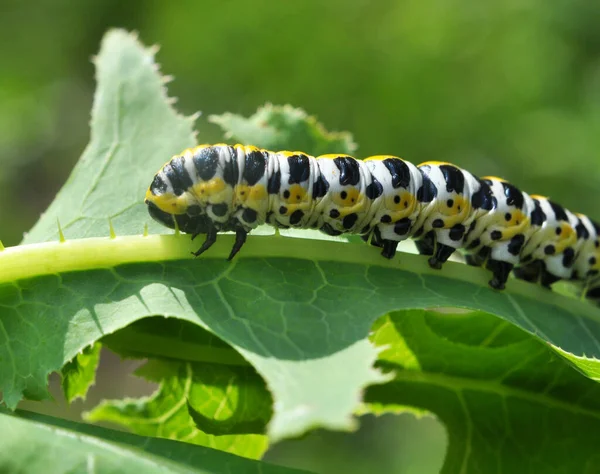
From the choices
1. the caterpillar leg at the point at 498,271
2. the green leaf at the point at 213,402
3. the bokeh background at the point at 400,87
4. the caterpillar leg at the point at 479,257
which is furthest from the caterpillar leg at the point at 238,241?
the bokeh background at the point at 400,87

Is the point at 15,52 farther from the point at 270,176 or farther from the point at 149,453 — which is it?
the point at 149,453

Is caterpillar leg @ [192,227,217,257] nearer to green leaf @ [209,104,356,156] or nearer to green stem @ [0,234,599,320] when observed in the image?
green stem @ [0,234,599,320]

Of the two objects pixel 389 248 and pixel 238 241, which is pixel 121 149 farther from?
pixel 389 248

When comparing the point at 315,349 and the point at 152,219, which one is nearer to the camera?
the point at 315,349

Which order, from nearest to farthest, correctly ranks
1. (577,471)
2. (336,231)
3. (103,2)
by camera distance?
(577,471) < (336,231) < (103,2)

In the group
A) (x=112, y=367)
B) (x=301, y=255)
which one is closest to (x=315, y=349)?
(x=301, y=255)

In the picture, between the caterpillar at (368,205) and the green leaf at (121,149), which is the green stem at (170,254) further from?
the green leaf at (121,149)

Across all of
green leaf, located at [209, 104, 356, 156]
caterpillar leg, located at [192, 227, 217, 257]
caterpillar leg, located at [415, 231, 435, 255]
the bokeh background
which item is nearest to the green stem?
caterpillar leg, located at [192, 227, 217, 257]

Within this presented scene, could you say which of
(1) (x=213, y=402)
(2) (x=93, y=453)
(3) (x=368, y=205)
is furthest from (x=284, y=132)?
(2) (x=93, y=453)
